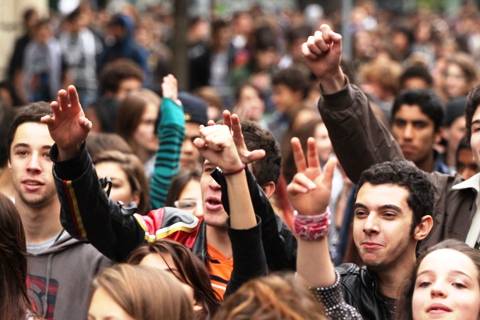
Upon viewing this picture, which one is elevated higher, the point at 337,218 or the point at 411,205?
the point at 411,205

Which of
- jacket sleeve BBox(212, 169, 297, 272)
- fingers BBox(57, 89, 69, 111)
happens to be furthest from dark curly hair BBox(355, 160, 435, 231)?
fingers BBox(57, 89, 69, 111)

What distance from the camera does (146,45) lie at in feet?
78.1

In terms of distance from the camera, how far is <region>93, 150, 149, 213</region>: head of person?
7586 millimetres

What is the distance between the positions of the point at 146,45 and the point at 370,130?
17178 millimetres

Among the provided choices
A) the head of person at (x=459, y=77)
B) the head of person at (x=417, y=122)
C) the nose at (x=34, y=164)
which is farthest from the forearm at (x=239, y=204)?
the head of person at (x=459, y=77)

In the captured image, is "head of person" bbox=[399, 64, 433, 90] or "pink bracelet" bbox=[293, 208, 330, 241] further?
"head of person" bbox=[399, 64, 433, 90]

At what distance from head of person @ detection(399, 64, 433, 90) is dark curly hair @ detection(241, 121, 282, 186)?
6229 millimetres

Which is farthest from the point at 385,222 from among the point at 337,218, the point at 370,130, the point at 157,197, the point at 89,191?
the point at 337,218

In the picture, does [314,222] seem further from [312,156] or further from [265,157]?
[265,157]

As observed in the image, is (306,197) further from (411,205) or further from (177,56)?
(177,56)

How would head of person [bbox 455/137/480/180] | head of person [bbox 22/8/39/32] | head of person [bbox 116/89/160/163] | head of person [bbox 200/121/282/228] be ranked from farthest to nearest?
head of person [bbox 22/8/39/32], head of person [bbox 116/89/160/163], head of person [bbox 455/137/480/180], head of person [bbox 200/121/282/228]

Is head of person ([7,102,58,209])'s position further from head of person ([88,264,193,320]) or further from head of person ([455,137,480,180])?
head of person ([455,137,480,180])

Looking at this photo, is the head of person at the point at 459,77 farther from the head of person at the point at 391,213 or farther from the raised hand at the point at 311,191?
the raised hand at the point at 311,191

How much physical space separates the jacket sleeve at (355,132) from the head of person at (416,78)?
18.7 ft
